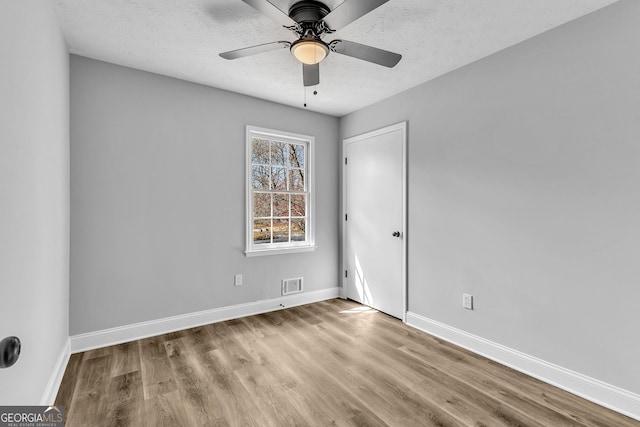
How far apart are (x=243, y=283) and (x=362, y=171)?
2.05 meters

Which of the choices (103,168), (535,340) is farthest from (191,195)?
(535,340)

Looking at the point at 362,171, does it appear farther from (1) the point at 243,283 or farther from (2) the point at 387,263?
(1) the point at 243,283

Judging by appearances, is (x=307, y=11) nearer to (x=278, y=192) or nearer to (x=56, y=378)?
(x=278, y=192)

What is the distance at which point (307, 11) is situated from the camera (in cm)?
188

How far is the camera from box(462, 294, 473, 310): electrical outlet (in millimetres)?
2729

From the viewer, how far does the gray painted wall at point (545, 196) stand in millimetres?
1911

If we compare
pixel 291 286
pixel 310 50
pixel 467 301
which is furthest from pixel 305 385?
pixel 310 50

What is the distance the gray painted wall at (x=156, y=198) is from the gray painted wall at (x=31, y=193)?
33cm

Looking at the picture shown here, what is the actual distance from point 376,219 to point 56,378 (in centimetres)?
Answer: 322

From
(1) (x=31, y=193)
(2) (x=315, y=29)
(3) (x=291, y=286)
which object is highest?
(2) (x=315, y=29)

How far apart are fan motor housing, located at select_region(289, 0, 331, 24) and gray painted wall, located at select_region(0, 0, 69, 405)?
1.37 meters

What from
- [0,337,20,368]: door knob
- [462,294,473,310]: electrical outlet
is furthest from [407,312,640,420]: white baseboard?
[0,337,20,368]: door knob

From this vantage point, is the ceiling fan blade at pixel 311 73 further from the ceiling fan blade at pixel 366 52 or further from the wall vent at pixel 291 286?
the wall vent at pixel 291 286

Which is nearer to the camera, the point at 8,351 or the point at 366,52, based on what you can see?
the point at 8,351
